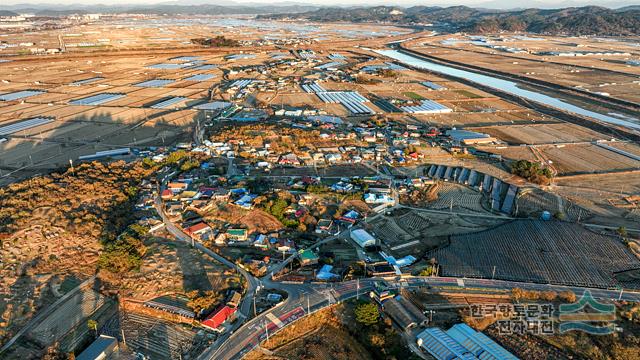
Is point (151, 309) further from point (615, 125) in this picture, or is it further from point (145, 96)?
point (615, 125)

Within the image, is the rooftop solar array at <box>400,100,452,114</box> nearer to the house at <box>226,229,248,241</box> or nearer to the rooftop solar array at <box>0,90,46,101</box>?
the house at <box>226,229,248,241</box>

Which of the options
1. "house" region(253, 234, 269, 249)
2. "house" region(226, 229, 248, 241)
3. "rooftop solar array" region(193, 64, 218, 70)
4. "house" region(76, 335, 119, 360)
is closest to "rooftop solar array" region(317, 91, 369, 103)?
"rooftop solar array" region(193, 64, 218, 70)

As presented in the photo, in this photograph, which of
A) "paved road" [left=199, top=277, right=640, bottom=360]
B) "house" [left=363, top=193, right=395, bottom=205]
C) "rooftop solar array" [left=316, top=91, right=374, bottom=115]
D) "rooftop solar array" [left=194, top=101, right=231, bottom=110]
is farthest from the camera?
"rooftop solar array" [left=194, top=101, right=231, bottom=110]

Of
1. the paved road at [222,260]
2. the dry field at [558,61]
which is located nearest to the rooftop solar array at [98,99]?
the paved road at [222,260]

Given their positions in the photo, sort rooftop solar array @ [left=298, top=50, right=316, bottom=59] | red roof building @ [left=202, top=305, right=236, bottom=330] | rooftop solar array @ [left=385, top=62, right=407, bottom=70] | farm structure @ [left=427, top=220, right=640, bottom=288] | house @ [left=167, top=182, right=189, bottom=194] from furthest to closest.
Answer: rooftop solar array @ [left=298, top=50, right=316, bottom=59]
rooftop solar array @ [left=385, top=62, right=407, bottom=70]
house @ [left=167, top=182, right=189, bottom=194]
farm structure @ [left=427, top=220, right=640, bottom=288]
red roof building @ [left=202, top=305, right=236, bottom=330]

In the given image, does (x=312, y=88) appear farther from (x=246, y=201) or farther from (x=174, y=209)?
(x=174, y=209)

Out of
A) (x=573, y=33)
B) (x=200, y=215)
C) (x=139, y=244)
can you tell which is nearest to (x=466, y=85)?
(x=200, y=215)

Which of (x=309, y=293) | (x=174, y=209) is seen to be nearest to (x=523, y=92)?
(x=174, y=209)
